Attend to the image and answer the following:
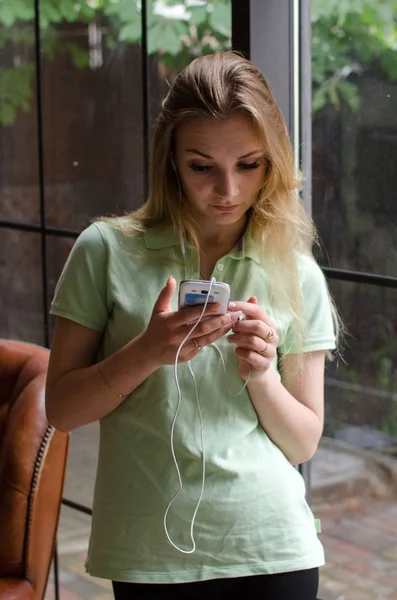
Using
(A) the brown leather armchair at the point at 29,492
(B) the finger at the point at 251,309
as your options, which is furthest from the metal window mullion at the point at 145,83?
(B) the finger at the point at 251,309

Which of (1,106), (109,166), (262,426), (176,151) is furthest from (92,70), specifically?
(262,426)

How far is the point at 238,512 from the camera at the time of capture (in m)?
1.42

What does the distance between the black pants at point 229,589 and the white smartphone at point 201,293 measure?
408 millimetres

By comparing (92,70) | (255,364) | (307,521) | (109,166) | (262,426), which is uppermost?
(92,70)

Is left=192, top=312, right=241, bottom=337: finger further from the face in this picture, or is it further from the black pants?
the black pants

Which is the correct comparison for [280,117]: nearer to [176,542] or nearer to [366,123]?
[366,123]

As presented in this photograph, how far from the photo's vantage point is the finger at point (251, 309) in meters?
1.36

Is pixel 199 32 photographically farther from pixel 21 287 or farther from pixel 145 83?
pixel 21 287

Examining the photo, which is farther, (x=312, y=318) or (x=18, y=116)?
(x=18, y=116)

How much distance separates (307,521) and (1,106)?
1771 millimetres

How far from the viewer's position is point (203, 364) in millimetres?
1445

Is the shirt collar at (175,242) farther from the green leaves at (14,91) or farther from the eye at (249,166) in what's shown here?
the green leaves at (14,91)

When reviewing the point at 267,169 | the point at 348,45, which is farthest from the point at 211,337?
the point at 348,45

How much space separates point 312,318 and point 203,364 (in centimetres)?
20
